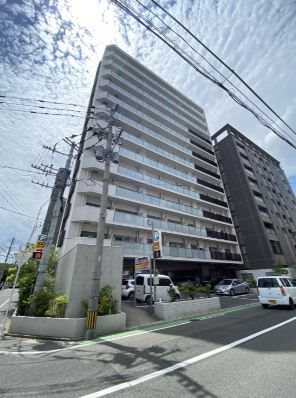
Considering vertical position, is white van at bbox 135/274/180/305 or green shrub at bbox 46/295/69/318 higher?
white van at bbox 135/274/180/305

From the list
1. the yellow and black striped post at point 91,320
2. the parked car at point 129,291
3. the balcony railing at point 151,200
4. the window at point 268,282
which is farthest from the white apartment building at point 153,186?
the yellow and black striped post at point 91,320

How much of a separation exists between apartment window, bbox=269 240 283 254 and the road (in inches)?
1073

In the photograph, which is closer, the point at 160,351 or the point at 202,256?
the point at 160,351

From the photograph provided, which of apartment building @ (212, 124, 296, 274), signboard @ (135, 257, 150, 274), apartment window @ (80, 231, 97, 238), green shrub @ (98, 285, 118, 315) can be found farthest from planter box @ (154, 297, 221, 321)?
apartment building @ (212, 124, 296, 274)

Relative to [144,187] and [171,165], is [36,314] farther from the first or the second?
[171,165]

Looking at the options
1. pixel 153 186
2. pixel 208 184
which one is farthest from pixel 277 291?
pixel 208 184

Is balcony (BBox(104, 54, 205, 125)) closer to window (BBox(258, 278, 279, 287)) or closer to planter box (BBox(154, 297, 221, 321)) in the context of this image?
window (BBox(258, 278, 279, 287))

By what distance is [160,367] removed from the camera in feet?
12.6

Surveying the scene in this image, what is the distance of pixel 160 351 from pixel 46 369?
243cm

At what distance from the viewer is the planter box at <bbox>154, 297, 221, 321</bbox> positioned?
921cm

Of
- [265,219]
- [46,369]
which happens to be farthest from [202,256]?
[46,369]

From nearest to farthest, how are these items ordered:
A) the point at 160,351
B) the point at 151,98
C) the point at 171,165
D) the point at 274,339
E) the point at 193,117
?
1. the point at 160,351
2. the point at 274,339
3. the point at 171,165
4. the point at 151,98
5. the point at 193,117

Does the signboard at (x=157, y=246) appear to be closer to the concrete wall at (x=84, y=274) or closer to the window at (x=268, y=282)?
the concrete wall at (x=84, y=274)

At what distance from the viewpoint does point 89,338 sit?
633 centimetres
